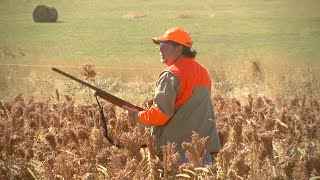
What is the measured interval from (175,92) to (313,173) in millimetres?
1128

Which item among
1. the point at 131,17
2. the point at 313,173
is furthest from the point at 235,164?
the point at 131,17

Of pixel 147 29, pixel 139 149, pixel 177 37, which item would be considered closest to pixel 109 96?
pixel 177 37

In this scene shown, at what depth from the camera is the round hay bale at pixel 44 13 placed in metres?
25.5

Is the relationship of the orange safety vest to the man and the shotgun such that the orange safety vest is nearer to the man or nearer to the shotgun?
the man

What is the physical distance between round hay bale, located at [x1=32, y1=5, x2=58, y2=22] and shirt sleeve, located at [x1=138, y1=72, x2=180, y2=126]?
22167mm

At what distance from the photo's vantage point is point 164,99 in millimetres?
3861

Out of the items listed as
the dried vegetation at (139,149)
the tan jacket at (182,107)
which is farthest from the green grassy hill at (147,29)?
the tan jacket at (182,107)

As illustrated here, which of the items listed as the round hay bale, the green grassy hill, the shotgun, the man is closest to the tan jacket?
the man

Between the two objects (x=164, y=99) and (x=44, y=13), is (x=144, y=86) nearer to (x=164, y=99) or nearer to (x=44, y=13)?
(x=164, y=99)

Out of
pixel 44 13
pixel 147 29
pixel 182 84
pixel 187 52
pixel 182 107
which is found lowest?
pixel 147 29

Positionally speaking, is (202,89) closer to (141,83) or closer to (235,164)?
(235,164)

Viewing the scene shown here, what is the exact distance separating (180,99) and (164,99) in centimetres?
20

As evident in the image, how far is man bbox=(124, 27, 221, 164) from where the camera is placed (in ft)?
12.8

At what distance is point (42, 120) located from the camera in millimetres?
4961
